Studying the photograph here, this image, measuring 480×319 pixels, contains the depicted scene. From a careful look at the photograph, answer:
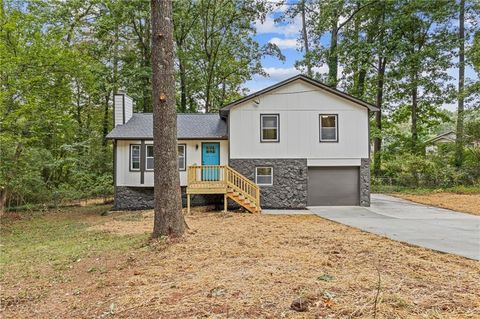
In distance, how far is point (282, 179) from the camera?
13.5 metres

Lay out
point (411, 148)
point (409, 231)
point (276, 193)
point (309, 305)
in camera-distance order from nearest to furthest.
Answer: point (309, 305) → point (409, 231) → point (276, 193) → point (411, 148)

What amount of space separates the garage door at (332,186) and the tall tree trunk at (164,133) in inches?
330

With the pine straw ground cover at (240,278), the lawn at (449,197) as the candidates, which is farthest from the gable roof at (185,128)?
the lawn at (449,197)

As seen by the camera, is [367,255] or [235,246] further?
[235,246]

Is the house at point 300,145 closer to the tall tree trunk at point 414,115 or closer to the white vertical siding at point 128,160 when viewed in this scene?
the white vertical siding at point 128,160

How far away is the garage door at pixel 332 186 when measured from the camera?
44.6 ft

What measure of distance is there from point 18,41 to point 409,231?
14.3 meters

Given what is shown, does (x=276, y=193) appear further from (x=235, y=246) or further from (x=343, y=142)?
(x=235, y=246)

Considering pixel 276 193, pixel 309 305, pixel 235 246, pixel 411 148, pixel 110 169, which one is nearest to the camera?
pixel 309 305

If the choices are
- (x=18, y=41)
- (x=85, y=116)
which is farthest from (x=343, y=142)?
(x=85, y=116)

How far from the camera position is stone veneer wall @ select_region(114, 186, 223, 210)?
45.6 feet

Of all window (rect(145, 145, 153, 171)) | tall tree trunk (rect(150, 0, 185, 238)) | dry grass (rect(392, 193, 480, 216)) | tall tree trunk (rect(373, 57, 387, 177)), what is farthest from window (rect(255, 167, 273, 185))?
tall tree trunk (rect(373, 57, 387, 177))

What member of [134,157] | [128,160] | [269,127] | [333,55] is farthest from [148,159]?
[333,55]

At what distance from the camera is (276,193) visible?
13453 mm
